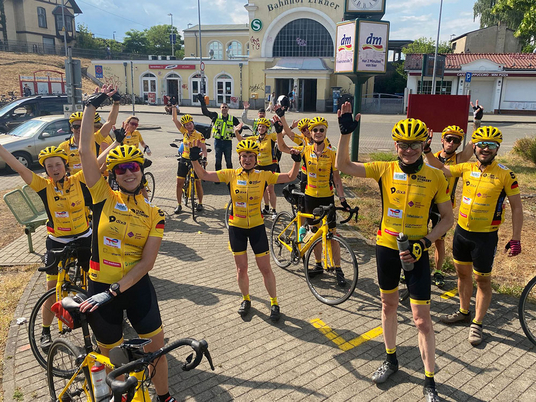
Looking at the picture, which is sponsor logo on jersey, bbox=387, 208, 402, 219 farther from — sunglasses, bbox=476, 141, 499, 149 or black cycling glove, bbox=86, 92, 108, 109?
black cycling glove, bbox=86, 92, 108, 109

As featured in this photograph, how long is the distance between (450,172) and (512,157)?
12671 mm

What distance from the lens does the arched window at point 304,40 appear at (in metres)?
43.4

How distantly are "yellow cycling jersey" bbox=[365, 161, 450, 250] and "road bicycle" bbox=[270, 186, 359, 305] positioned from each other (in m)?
1.43

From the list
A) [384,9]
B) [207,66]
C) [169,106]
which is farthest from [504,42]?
[169,106]

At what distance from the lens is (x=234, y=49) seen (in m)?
60.1

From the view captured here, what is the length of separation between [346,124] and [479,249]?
88.2 inches

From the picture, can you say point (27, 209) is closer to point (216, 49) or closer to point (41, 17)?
point (216, 49)

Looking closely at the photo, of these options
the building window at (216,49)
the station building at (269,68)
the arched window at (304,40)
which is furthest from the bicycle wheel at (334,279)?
the building window at (216,49)

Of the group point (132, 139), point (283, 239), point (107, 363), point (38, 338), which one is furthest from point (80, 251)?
point (132, 139)

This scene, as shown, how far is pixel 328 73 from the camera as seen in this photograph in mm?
40875

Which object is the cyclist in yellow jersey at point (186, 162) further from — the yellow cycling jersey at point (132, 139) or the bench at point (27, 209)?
the bench at point (27, 209)

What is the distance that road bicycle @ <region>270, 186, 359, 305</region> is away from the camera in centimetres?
549

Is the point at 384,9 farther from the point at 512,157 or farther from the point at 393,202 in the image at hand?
the point at 393,202

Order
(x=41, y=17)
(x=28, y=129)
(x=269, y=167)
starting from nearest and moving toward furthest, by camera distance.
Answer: (x=269, y=167), (x=28, y=129), (x=41, y=17)
